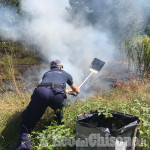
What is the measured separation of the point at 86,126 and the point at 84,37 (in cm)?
1023

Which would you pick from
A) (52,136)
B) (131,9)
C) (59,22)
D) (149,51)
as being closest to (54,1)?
(59,22)

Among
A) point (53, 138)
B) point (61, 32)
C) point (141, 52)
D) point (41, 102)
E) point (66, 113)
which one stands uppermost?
point (61, 32)

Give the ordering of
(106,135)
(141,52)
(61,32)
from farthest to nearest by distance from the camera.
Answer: (61,32) < (141,52) < (106,135)

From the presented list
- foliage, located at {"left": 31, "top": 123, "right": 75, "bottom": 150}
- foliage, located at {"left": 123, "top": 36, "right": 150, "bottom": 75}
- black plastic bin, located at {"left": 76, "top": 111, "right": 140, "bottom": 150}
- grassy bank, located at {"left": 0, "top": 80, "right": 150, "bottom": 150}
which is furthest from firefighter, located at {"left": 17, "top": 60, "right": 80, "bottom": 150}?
foliage, located at {"left": 123, "top": 36, "right": 150, "bottom": 75}

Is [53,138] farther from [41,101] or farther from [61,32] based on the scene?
[61,32]

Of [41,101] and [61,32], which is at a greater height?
[61,32]

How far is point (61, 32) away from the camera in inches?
444

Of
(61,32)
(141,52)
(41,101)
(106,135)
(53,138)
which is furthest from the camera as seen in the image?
(61,32)

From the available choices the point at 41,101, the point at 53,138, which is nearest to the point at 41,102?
the point at 41,101

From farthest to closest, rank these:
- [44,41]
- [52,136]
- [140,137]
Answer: [44,41], [140,137], [52,136]

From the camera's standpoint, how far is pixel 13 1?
11461 millimetres

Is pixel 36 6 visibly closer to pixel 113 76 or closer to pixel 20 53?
pixel 20 53

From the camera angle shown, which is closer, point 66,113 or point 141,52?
point 66,113

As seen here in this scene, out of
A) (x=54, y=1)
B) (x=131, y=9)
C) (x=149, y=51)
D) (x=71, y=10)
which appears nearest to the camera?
(x=149, y=51)
